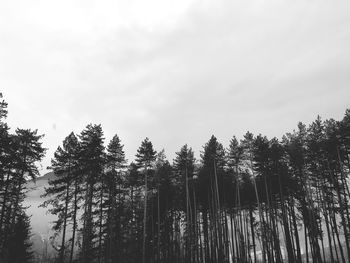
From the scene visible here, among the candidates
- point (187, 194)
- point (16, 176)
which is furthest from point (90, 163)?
point (187, 194)

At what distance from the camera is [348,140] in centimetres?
2709

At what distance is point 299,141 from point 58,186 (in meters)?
27.2

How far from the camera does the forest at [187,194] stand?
2394 cm

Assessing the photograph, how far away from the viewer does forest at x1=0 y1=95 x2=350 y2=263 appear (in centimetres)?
2394

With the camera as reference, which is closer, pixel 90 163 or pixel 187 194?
pixel 90 163

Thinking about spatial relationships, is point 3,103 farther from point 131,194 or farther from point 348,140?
point 348,140

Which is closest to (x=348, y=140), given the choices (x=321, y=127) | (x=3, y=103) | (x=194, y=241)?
(x=321, y=127)

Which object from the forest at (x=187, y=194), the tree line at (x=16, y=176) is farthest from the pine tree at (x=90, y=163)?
the tree line at (x=16, y=176)

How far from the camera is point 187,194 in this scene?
112 feet

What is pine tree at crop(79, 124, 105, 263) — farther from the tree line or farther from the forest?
the tree line

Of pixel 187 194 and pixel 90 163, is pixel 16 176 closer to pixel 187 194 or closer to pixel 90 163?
pixel 90 163

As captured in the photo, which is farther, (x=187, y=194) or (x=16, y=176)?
(x=187, y=194)

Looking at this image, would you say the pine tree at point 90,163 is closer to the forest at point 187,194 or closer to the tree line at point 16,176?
the forest at point 187,194

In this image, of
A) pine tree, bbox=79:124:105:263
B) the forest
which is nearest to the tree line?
the forest
